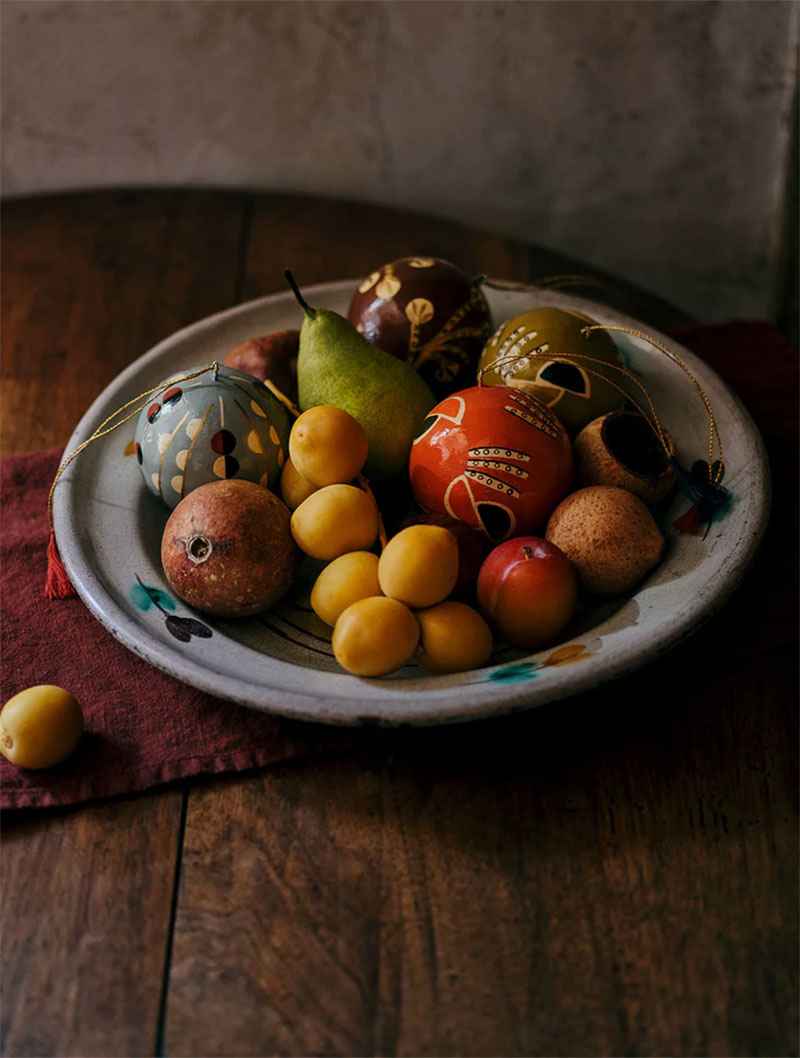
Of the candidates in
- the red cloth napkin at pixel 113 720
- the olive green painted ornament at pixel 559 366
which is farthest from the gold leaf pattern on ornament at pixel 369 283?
the red cloth napkin at pixel 113 720

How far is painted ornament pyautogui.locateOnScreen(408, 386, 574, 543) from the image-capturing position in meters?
0.67

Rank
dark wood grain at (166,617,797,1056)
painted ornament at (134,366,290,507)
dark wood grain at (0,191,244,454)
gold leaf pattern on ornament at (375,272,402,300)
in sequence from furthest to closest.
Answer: dark wood grain at (0,191,244,454) → gold leaf pattern on ornament at (375,272,402,300) → painted ornament at (134,366,290,507) → dark wood grain at (166,617,797,1056)

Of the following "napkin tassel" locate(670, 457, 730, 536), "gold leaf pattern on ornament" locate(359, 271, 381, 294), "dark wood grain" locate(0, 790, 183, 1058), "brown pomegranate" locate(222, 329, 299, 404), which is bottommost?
"dark wood grain" locate(0, 790, 183, 1058)

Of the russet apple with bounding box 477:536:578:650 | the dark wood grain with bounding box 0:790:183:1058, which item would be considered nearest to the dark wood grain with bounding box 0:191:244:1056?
the dark wood grain with bounding box 0:790:183:1058

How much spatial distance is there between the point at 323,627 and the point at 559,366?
27cm

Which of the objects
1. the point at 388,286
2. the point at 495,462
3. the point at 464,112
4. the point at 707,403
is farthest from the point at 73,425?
the point at 464,112

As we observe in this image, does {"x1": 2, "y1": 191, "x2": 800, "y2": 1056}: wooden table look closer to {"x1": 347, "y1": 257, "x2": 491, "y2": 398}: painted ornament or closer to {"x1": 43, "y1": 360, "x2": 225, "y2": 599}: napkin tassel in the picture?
{"x1": 43, "y1": 360, "x2": 225, "y2": 599}: napkin tassel

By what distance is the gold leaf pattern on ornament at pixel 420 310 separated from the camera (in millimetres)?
806

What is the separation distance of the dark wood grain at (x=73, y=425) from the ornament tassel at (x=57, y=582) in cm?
18

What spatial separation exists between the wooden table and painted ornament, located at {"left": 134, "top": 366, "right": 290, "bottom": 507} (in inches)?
8.7

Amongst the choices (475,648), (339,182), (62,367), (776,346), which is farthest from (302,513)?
(339,182)

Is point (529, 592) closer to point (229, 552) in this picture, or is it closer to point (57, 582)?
point (229, 552)

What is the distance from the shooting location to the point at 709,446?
74cm

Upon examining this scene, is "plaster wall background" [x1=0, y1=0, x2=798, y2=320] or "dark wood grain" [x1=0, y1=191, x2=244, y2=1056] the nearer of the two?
"dark wood grain" [x1=0, y1=191, x2=244, y2=1056]
